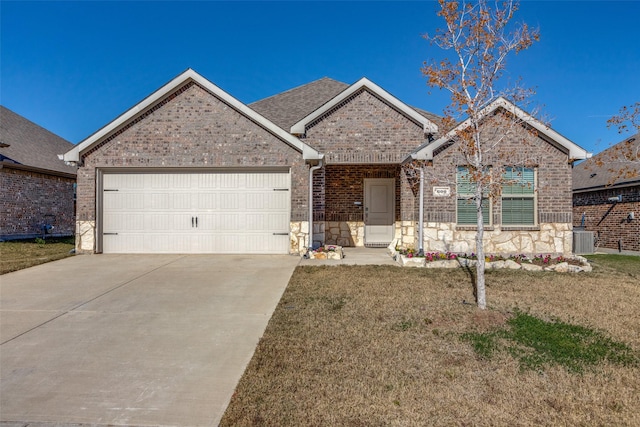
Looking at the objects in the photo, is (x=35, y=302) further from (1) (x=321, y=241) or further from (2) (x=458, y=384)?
(1) (x=321, y=241)

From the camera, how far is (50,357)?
12.7ft

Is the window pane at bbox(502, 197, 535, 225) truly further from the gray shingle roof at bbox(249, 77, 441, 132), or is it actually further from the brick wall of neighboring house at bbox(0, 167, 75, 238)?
the brick wall of neighboring house at bbox(0, 167, 75, 238)

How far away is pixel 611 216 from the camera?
1474 cm

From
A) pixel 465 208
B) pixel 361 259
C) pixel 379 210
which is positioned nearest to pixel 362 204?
pixel 379 210

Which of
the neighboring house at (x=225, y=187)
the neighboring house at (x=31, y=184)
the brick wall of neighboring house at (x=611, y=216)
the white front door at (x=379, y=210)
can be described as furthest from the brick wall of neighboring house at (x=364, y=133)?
the neighboring house at (x=31, y=184)

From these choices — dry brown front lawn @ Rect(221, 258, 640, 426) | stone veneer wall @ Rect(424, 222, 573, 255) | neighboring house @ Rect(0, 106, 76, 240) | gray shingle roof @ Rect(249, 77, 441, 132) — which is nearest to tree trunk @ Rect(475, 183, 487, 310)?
dry brown front lawn @ Rect(221, 258, 640, 426)

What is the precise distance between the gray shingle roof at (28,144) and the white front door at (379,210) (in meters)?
14.2

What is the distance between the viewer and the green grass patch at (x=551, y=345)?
3732mm

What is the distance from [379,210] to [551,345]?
901cm

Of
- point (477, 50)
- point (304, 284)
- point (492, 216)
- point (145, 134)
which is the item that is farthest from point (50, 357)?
point (492, 216)

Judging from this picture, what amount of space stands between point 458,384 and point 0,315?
602 centimetres

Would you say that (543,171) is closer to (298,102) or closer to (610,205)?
(610,205)

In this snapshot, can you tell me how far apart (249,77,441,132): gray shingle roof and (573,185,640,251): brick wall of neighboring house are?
7755 millimetres

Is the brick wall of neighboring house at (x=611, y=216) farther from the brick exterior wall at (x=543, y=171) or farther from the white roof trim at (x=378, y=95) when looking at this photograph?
the white roof trim at (x=378, y=95)
